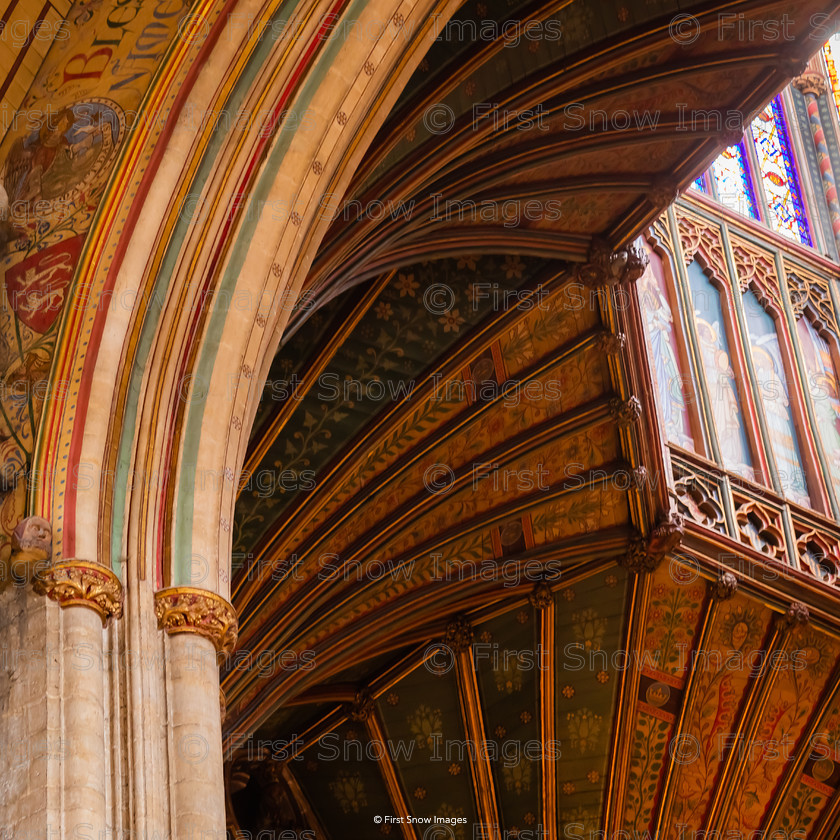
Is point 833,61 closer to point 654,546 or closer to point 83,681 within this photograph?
point 654,546

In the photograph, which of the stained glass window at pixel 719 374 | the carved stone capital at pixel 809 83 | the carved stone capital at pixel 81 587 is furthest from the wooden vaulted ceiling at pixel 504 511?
the carved stone capital at pixel 809 83

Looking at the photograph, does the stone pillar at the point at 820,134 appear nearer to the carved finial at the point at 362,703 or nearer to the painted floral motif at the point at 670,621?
the painted floral motif at the point at 670,621

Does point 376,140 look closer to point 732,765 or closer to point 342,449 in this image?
point 342,449

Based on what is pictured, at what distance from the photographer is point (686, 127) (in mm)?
11094

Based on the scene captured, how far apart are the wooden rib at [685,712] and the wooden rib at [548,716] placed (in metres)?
0.97

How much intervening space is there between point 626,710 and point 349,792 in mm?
2642

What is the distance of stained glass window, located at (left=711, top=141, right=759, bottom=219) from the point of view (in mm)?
15828

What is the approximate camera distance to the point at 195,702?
539 centimetres

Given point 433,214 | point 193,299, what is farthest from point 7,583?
point 433,214

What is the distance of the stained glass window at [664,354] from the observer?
44.6ft

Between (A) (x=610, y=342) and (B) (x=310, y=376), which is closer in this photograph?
(B) (x=310, y=376)

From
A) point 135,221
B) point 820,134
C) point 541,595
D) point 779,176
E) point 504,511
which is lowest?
point 135,221

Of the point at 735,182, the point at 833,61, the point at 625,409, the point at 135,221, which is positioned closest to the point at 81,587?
the point at 135,221

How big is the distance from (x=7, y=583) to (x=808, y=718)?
10326 mm
